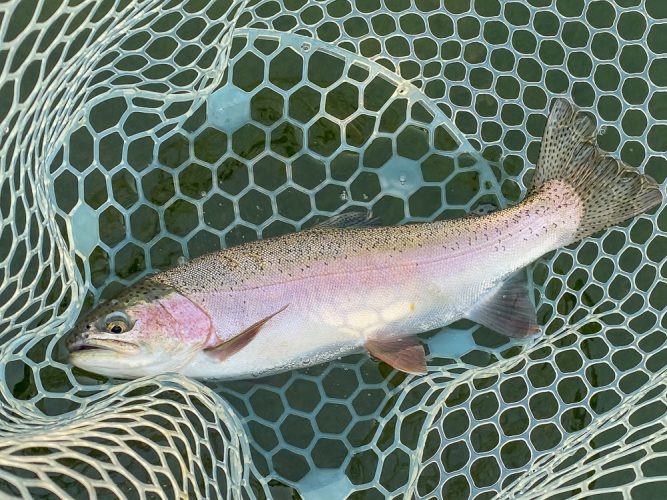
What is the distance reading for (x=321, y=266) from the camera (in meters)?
3.31

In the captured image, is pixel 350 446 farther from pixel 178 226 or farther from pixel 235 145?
pixel 235 145

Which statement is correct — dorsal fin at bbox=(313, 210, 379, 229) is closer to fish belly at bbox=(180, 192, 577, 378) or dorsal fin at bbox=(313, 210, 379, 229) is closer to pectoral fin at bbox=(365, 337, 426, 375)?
fish belly at bbox=(180, 192, 577, 378)

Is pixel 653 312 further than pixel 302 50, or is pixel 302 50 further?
pixel 302 50

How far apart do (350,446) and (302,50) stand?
222 centimetres

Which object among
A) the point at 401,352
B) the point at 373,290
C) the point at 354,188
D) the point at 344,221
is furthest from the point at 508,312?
the point at 354,188

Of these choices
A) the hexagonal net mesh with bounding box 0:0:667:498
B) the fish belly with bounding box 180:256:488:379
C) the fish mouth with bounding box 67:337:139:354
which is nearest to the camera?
the fish mouth with bounding box 67:337:139:354

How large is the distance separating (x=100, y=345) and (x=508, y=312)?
194cm

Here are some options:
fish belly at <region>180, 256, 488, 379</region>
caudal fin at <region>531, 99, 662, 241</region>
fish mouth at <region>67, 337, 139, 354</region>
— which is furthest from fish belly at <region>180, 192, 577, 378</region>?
fish mouth at <region>67, 337, 139, 354</region>

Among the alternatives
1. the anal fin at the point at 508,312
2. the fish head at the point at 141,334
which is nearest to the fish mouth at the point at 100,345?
the fish head at the point at 141,334

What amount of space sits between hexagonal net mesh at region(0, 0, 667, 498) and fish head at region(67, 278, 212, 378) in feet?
1.17

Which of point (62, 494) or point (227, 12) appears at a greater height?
point (227, 12)

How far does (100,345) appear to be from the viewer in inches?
123

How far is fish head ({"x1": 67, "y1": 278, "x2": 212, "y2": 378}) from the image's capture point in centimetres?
314

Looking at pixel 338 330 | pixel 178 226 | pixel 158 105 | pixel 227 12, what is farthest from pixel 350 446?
pixel 227 12
